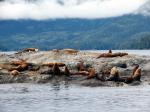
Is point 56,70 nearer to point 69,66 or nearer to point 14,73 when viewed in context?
point 14,73

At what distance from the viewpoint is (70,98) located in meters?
52.1

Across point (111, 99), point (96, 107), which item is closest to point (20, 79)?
point (111, 99)

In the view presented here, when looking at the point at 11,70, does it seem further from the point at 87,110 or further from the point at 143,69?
the point at 87,110

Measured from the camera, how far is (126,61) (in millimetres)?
80750

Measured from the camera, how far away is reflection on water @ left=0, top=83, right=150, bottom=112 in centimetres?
4400

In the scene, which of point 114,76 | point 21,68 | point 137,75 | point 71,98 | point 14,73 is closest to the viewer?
point 71,98

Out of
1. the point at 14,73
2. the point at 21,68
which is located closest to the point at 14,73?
the point at 14,73

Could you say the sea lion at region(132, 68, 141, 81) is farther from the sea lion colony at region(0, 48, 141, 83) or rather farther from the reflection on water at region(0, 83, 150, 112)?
the reflection on water at region(0, 83, 150, 112)

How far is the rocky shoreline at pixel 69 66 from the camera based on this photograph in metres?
66.0

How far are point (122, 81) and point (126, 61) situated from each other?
17.2 metres

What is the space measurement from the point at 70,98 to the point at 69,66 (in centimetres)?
2663

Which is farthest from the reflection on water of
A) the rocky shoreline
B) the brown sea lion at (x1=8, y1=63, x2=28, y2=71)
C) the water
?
the brown sea lion at (x1=8, y1=63, x2=28, y2=71)

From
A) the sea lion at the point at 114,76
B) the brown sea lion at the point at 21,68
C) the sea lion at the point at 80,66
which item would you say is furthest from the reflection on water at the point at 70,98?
the sea lion at the point at 80,66

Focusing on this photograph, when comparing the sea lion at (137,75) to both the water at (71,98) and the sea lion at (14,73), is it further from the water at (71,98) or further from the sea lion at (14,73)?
the sea lion at (14,73)
